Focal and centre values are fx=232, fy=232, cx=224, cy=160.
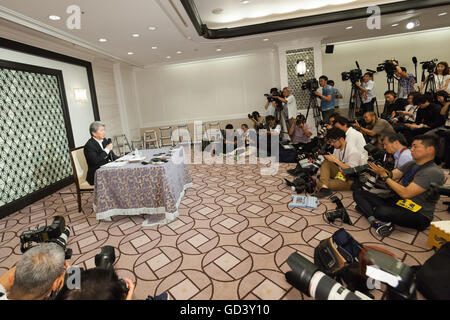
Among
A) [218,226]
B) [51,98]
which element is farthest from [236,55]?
[218,226]

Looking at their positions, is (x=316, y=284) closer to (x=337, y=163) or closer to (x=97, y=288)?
(x=97, y=288)

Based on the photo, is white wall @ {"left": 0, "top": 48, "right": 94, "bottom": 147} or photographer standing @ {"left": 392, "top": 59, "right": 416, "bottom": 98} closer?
white wall @ {"left": 0, "top": 48, "right": 94, "bottom": 147}

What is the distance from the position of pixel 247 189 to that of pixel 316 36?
14.9 feet

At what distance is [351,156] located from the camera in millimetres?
2939

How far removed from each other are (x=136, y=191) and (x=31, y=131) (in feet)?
8.29

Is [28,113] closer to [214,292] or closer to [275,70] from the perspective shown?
[214,292]

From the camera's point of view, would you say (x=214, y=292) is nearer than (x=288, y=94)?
Yes

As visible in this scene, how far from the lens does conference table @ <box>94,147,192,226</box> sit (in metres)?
2.58

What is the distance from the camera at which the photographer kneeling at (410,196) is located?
5.94 feet

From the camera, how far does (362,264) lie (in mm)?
1041

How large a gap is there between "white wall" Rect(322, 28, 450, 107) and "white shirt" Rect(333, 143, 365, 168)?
5.00m

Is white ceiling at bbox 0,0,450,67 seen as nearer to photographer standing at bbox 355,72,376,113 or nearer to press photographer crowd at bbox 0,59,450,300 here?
photographer standing at bbox 355,72,376,113

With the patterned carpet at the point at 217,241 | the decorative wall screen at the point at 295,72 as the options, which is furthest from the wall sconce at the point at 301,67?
the patterned carpet at the point at 217,241

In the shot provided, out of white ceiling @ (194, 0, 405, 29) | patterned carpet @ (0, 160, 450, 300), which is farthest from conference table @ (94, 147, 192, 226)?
white ceiling @ (194, 0, 405, 29)
